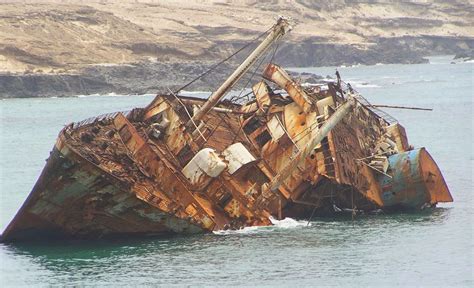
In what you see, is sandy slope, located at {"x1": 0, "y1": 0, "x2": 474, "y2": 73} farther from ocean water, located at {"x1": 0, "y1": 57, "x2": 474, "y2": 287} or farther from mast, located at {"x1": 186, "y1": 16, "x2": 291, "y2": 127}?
mast, located at {"x1": 186, "y1": 16, "x2": 291, "y2": 127}

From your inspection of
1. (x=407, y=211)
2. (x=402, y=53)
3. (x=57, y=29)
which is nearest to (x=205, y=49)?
(x=57, y=29)

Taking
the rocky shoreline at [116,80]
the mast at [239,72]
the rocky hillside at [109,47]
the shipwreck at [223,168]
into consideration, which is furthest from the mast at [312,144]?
the rocky hillside at [109,47]

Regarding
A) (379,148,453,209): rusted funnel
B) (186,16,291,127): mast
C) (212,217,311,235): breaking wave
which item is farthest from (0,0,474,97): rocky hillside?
(212,217,311,235): breaking wave

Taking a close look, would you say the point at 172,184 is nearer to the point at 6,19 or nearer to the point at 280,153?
the point at 280,153

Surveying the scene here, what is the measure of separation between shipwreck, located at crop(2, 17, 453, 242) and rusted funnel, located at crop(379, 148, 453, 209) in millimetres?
44

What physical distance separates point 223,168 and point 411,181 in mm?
7909

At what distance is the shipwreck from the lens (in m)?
34.5

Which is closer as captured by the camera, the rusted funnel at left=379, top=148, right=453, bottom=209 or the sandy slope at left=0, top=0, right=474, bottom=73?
the rusted funnel at left=379, top=148, right=453, bottom=209

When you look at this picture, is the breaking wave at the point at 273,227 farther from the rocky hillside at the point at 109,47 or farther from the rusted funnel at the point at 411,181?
the rocky hillside at the point at 109,47

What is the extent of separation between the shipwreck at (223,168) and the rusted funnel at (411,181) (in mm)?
44

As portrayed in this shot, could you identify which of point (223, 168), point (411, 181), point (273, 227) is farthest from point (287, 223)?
point (411, 181)

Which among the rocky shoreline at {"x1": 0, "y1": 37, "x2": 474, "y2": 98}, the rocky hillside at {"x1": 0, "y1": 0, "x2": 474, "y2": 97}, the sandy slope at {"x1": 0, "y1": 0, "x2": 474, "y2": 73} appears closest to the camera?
the rocky shoreline at {"x1": 0, "y1": 37, "x2": 474, "y2": 98}

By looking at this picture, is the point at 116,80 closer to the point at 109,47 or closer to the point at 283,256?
the point at 109,47

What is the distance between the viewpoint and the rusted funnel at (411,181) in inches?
1581
